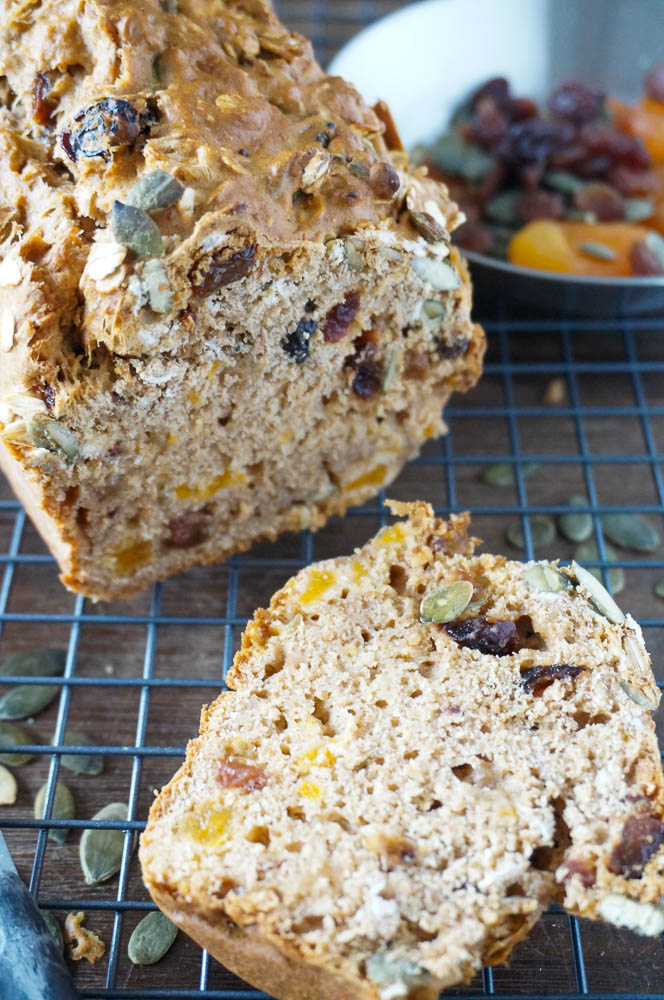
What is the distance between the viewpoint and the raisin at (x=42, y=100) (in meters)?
2.23

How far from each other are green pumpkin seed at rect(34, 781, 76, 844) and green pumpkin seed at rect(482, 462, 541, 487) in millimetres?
1501

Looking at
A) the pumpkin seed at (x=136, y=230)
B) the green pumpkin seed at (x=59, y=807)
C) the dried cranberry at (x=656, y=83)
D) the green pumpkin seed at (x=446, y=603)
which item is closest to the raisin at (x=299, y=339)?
the pumpkin seed at (x=136, y=230)

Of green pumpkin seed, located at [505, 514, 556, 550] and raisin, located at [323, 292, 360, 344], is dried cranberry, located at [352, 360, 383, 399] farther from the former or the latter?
green pumpkin seed, located at [505, 514, 556, 550]

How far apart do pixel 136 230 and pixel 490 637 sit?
1131mm

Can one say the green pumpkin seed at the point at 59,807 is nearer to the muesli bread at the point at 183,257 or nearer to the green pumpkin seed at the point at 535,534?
the muesli bread at the point at 183,257

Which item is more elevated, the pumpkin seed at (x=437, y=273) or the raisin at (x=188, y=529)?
the pumpkin seed at (x=437, y=273)

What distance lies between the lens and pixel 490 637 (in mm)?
2207

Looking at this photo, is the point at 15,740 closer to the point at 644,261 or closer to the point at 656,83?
the point at 644,261

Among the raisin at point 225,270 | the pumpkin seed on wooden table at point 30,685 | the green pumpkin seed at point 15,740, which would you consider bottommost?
the green pumpkin seed at point 15,740

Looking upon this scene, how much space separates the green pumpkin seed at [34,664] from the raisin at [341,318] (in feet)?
3.68

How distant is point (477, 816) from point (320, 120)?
1522 mm

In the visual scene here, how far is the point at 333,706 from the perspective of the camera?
2.15 m

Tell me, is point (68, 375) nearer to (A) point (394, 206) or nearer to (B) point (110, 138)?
(B) point (110, 138)

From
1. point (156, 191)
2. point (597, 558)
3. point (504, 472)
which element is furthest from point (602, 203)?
point (156, 191)
